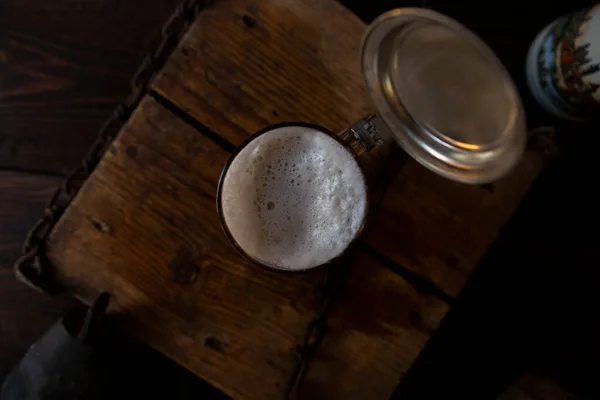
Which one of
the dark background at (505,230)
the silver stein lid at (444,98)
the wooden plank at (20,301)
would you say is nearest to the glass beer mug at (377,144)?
the silver stein lid at (444,98)

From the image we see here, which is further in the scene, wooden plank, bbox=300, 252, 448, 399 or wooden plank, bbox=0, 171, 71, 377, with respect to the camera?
wooden plank, bbox=0, 171, 71, 377

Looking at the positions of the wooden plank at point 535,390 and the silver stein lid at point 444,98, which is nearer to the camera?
the silver stein lid at point 444,98

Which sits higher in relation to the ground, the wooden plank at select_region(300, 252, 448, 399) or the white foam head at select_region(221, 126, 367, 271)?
the white foam head at select_region(221, 126, 367, 271)

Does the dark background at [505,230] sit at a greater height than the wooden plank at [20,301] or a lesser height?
greater

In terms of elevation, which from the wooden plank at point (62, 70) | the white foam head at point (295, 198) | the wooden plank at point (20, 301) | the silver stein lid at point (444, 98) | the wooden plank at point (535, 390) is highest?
the silver stein lid at point (444, 98)

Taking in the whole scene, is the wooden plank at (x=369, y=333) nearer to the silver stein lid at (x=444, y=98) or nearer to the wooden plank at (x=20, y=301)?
the silver stein lid at (x=444, y=98)

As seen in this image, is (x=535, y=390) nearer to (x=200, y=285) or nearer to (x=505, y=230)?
(x=505, y=230)

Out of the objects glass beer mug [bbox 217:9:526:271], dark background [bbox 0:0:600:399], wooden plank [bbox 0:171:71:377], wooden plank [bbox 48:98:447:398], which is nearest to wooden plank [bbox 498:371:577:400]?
dark background [bbox 0:0:600:399]

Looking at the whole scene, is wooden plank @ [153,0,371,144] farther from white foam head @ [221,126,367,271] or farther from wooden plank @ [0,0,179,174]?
wooden plank @ [0,0,179,174]
